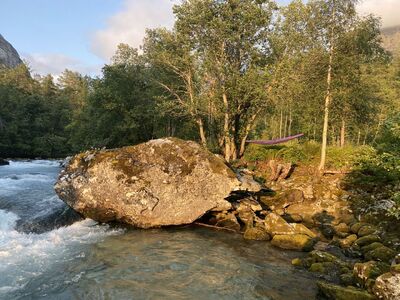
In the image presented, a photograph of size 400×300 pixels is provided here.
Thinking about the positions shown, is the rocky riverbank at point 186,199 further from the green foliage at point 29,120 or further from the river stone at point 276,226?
the green foliage at point 29,120

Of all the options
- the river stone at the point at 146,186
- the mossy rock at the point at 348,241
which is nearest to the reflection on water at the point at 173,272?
the river stone at the point at 146,186

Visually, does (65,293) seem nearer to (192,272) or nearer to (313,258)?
(192,272)

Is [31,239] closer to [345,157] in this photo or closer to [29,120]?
[345,157]

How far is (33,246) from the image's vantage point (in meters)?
11.1

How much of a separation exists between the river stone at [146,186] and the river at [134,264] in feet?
2.07

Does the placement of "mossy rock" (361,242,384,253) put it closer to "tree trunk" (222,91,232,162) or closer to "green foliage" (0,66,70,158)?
"tree trunk" (222,91,232,162)

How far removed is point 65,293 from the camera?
8.07m

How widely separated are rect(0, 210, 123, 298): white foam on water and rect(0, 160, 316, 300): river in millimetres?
23

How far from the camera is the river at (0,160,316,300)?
27.2 ft

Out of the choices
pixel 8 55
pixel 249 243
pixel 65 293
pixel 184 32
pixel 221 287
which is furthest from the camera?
pixel 8 55

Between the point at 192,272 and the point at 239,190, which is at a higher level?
the point at 239,190

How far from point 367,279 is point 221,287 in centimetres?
360

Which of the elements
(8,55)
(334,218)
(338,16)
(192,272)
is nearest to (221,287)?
(192,272)

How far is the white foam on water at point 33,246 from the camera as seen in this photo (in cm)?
895
